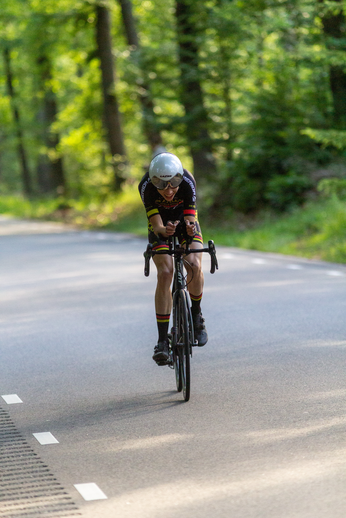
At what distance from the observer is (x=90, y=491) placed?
4.52m

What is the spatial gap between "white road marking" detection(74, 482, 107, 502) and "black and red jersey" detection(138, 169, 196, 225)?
2.44m

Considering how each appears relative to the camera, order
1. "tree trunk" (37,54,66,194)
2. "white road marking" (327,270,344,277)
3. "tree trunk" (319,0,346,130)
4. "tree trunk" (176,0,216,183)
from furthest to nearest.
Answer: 1. "tree trunk" (37,54,66,194)
2. "tree trunk" (176,0,216,183)
3. "tree trunk" (319,0,346,130)
4. "white road marking" (327,270,344,277)

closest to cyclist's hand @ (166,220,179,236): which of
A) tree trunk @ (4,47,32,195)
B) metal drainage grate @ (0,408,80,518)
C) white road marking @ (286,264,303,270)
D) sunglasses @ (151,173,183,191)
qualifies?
sunglasses @ (151,173,183,191)

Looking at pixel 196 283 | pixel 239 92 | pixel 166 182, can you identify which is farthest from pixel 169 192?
pixel 239 92

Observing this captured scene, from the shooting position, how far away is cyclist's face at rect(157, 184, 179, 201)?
6.32 m

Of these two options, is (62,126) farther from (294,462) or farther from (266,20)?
(294,462)

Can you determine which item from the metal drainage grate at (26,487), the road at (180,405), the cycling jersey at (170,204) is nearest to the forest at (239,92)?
the road at (180,405)

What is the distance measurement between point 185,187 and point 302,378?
1840mm

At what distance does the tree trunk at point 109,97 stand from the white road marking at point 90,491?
86.8ft

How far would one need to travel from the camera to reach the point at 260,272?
45.4ft

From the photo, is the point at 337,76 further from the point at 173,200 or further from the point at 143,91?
the point at 173,200

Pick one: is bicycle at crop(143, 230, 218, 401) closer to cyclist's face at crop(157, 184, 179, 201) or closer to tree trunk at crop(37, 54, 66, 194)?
cyclist's face at crop(157, 184, 179, 201)

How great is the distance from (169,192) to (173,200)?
237 mm

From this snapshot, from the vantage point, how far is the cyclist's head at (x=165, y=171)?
241 inches
